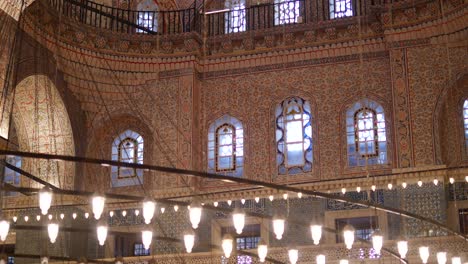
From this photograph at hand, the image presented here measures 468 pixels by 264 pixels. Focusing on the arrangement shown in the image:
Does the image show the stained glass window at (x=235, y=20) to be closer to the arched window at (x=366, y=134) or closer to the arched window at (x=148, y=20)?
the arched window at (x=148, y=20)

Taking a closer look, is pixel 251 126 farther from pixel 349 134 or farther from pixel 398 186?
pixel 398 186

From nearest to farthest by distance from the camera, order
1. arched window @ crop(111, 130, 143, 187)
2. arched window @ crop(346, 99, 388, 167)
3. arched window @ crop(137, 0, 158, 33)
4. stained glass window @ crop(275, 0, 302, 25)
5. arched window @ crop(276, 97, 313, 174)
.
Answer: arched window @ crop(346, 99, 388, 167) < arched window @ crop(276, 97, 313, 174) < stained glass window @ crop(275, 0, 302, 25) < arched window @ crop(111, 130, 143, 187) < arched window @ crop(137, 0, 158, 33)

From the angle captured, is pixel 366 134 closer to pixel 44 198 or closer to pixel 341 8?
pixel 341 8

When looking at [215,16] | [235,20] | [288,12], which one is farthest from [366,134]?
[215,16]

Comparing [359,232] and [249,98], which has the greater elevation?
[249,98]

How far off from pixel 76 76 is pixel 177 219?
300 cm

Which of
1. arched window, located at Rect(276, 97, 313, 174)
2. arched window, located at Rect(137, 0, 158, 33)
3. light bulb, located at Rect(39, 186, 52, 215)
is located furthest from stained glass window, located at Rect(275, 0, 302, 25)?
light bulb, located at Rect(39, 186, 52, 215)

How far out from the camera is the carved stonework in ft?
42.9

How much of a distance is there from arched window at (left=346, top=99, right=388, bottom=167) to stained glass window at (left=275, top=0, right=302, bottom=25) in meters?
1.97

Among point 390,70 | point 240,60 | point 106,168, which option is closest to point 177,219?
point 106,168

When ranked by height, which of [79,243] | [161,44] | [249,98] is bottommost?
[79,243]

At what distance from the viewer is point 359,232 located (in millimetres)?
14125

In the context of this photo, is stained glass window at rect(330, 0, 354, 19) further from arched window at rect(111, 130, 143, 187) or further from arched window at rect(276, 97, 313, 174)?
arched window at rect(111, 130, 143, 187)

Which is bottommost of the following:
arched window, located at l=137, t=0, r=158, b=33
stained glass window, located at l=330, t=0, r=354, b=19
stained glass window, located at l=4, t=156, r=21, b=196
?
stained glass window, located at l=4, t=156, r=21, b=196
